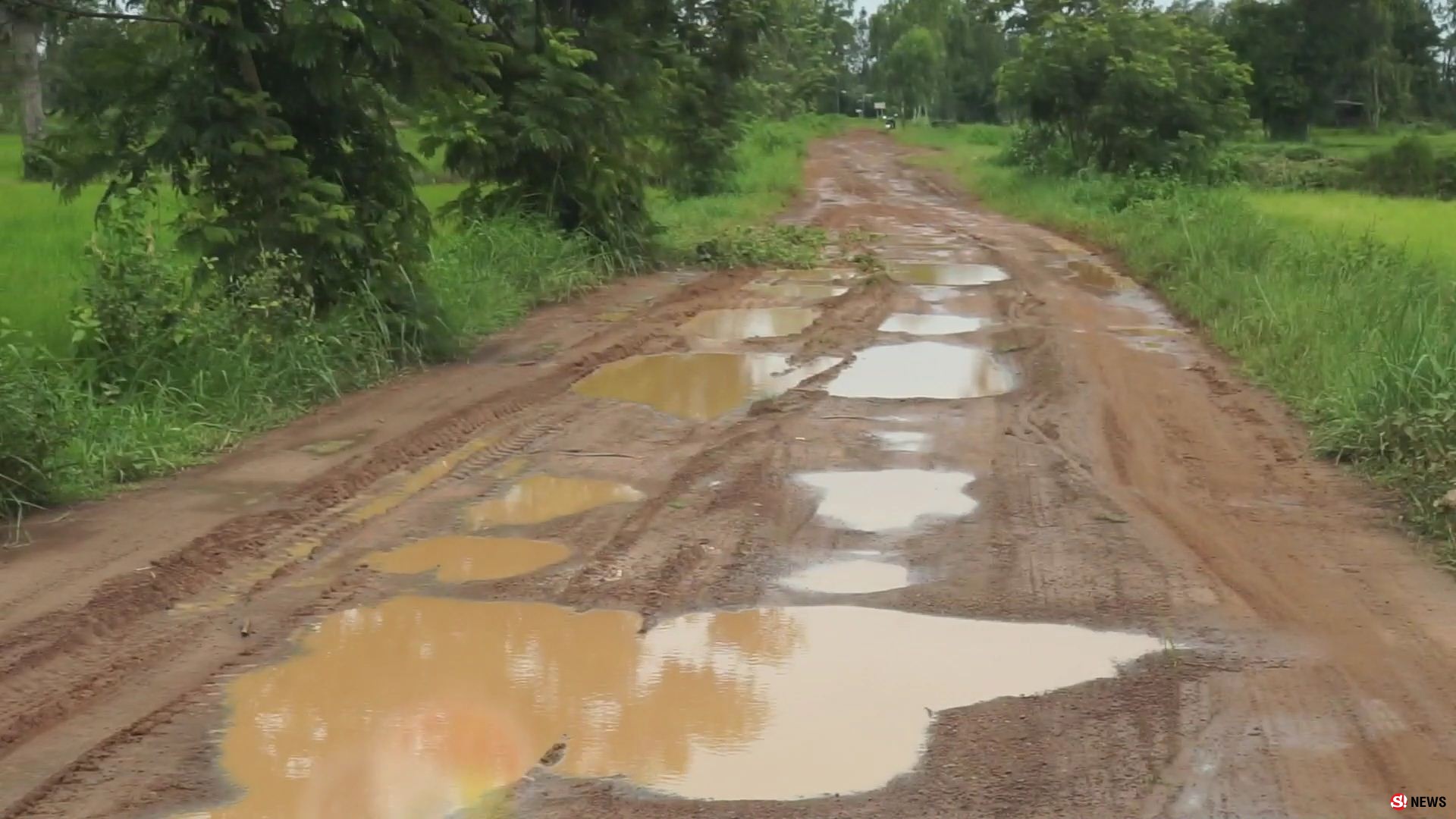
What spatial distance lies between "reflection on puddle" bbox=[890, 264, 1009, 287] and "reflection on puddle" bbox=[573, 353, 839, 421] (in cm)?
514

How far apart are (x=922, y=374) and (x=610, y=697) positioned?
5.83 meters

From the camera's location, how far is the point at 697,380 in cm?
985

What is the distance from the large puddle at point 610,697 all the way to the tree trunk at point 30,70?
620 cm

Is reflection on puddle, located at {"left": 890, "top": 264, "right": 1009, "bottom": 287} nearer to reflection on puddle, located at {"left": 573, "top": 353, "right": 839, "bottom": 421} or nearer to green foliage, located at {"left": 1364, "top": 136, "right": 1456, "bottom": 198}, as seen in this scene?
reflection on puddle, located at {"left": 573, "top": 353, "right": 839, "bottom": 421}

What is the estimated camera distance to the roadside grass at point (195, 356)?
664 cm

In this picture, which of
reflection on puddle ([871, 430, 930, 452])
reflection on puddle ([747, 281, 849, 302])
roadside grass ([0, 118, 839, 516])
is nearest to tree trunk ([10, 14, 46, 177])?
roadside grass ([0, 118, 839, 516])

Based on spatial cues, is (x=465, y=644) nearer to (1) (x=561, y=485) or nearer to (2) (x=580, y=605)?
(2) (x=580, y=605)

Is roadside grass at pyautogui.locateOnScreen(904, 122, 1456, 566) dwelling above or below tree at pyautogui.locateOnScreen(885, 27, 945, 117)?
below

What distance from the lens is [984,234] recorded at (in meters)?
21.5

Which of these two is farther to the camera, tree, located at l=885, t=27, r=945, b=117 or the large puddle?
tree, located at l=885, t=27, r=945, b=117

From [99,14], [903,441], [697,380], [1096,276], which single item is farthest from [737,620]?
[1096,276]

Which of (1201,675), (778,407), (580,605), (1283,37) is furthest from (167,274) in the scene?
(1283,37)

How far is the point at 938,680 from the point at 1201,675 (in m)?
0.89

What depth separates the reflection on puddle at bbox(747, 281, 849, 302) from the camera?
14281 millimetres
